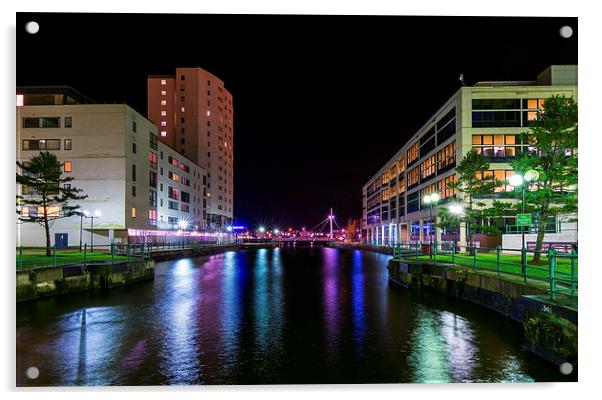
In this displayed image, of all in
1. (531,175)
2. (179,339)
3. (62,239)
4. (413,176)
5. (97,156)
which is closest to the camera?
(179,339)

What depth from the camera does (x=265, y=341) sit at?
42.3 ft

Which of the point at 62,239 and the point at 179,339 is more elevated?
the point at 62,239

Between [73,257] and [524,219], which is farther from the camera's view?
[73,257]

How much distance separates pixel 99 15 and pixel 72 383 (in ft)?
26.6

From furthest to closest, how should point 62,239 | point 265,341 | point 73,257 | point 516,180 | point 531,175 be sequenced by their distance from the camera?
1. point 62,239
2. point 73,257
3. point 516,180
4. point 531,175
5. point 265,341

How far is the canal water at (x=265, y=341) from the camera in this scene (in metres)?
9.96

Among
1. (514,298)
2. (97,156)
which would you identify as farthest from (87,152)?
(514,298)

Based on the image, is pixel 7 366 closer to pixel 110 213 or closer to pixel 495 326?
pixel 495 326

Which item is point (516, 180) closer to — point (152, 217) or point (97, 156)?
point (97, 156)

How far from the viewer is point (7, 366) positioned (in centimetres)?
956

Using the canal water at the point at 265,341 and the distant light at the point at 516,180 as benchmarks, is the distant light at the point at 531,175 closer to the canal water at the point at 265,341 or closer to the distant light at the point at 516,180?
the distant light at the point at 516,180

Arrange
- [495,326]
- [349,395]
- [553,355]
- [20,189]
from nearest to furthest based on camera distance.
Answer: [349,395], [553,355], [495,326], [20,189]

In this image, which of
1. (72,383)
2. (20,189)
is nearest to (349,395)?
(72,383)

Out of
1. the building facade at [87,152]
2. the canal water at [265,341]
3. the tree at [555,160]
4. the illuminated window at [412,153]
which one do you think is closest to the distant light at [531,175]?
the tree at [555,160]
